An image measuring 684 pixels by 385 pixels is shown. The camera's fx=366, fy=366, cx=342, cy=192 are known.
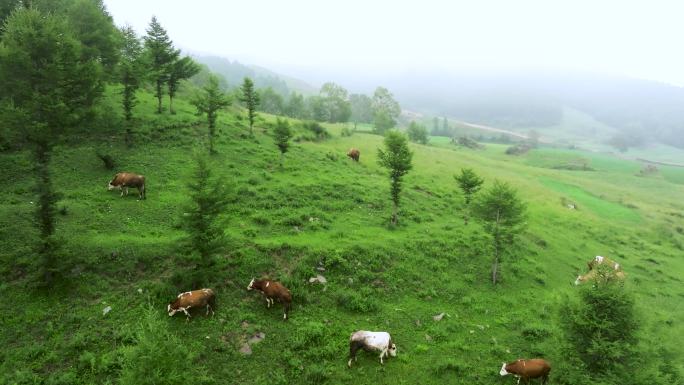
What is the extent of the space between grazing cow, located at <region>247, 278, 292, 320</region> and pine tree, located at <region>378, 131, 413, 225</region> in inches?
545

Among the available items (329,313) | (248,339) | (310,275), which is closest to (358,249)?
(310,275)

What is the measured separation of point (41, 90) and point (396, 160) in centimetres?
2245

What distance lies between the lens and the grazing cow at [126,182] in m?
26.2

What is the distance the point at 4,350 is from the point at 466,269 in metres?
24.9

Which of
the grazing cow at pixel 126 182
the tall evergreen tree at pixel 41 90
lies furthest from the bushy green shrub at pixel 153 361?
the grazing cow at pixel 126 182

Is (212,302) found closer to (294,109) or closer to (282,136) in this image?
(282,136)

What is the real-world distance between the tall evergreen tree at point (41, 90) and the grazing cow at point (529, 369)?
21214mm

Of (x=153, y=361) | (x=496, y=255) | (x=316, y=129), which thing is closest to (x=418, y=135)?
(x=316, y=129)

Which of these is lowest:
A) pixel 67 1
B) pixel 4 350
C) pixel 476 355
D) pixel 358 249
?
pixel 476 355

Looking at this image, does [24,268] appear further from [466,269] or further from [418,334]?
[466,269]

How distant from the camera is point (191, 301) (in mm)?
16750

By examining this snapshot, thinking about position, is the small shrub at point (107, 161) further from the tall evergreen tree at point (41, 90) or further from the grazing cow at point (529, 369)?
the grazing cow at point (529, 369)

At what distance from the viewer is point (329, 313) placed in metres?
18.9

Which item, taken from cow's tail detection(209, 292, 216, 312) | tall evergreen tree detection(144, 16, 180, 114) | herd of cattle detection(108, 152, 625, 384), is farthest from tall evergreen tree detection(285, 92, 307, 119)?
cow's tail detection(209, 292, 216, 312)
